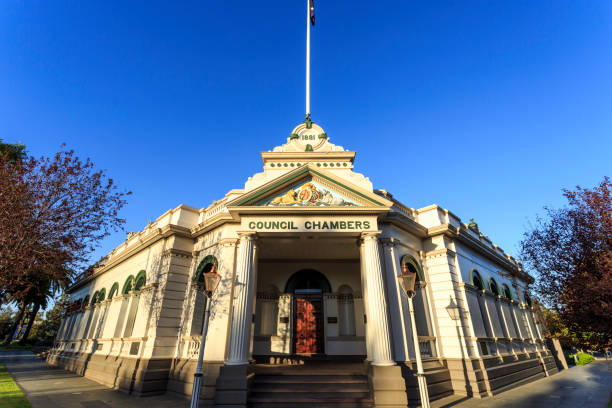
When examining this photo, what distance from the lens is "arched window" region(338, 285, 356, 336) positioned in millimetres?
15695

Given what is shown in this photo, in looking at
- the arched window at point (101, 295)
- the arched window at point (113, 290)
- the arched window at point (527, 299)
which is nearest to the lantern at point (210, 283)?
the arched window at point (113, 290)

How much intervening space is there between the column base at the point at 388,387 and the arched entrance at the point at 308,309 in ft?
17.8

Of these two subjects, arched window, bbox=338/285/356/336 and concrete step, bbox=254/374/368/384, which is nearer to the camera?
concrete step, bbox=254/374/368/384

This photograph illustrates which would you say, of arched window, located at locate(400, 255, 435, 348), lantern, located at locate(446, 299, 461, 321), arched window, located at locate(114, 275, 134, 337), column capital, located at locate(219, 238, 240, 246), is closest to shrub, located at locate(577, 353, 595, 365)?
lantern, located at locate(446, 299, 461, 321)

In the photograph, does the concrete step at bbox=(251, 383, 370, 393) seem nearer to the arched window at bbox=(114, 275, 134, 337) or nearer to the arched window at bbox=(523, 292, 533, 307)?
the arched window at bbox=(114, 275, 134, 337)

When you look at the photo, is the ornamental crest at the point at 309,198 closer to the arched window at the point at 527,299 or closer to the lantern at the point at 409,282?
the lantern at the point at 409,282

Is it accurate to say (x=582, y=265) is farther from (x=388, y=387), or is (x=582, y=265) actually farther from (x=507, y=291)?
(x=507, y=291)

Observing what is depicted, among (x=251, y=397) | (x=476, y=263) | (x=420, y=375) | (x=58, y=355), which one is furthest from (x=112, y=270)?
(x=476, y=263)

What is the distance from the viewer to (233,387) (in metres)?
9.98

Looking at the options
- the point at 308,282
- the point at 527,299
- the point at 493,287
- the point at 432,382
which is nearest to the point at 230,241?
the point at 308,282

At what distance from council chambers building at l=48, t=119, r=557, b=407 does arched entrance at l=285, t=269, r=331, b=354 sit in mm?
57

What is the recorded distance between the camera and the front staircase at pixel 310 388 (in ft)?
33.0

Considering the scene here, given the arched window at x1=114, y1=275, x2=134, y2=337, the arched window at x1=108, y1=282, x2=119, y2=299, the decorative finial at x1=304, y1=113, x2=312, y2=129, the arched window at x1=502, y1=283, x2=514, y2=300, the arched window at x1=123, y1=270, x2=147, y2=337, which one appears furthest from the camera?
the arched window at x1=502, y1=283, x2=514, y2=300

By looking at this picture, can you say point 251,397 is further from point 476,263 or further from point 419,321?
point 476,263
